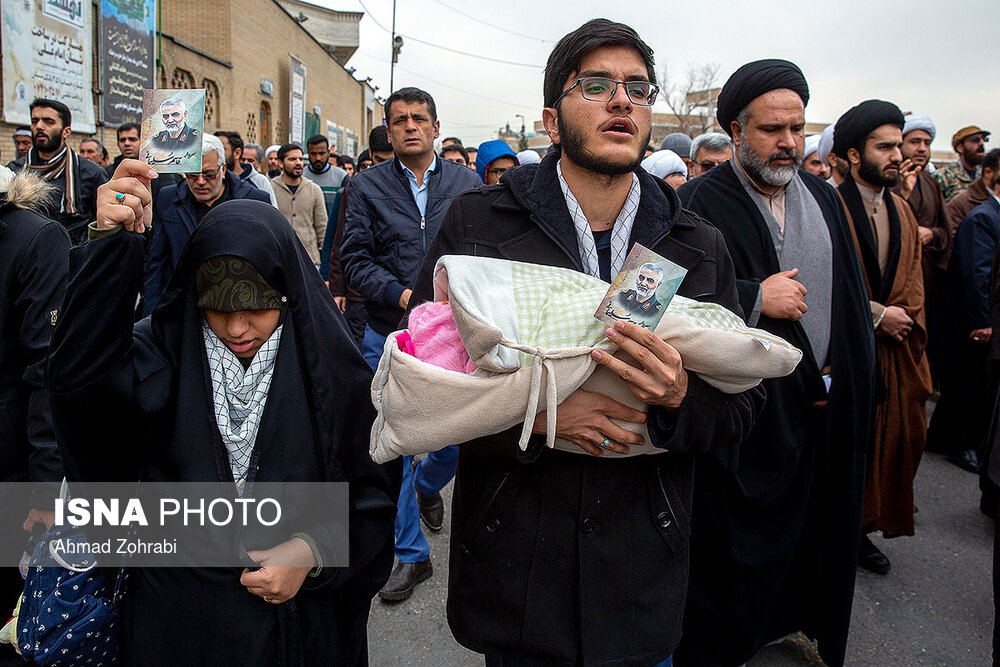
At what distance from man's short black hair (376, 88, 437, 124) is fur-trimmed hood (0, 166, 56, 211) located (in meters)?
2.11

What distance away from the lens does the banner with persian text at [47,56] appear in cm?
1075

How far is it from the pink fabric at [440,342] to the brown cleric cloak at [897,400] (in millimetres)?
2878

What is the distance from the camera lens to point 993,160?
5.64 m

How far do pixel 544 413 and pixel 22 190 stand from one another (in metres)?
2.34

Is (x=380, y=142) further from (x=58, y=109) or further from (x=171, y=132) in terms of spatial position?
(x=171, y=132)

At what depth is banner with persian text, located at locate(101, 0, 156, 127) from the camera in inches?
548

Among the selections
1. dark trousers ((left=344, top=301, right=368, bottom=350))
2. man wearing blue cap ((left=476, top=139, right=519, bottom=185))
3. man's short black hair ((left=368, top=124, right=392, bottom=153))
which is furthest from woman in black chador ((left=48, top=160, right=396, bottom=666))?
man's short black hair ((left=368, top=124, right=392, bottom=153))

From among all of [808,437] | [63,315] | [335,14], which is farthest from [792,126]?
[335,14]

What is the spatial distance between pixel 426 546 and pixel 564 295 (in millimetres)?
2477

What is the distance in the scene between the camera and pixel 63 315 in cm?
175

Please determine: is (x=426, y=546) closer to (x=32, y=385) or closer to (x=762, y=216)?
(x=32, y=385)

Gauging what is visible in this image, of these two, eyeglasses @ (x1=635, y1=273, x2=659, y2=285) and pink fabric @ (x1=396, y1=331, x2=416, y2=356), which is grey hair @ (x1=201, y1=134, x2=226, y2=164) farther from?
eyeglasses @ (x1=635, y1=273, x2=659, y2=285)

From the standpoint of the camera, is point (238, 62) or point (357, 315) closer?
point (357, 315)

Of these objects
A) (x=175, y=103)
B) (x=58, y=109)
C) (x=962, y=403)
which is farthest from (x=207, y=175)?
(x=962, y=403)
